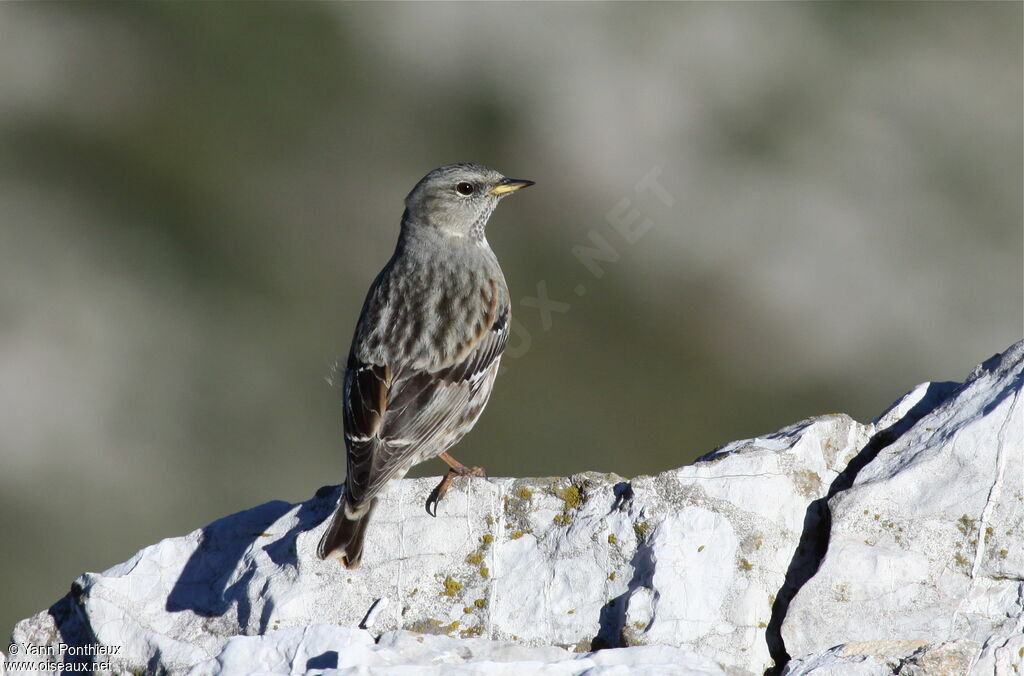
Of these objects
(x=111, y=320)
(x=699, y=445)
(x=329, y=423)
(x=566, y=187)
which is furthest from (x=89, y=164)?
(x=699, y=445)

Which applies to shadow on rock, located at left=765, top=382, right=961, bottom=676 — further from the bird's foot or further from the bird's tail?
the bird's tail

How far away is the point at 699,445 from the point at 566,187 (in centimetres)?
721

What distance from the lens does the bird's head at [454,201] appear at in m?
9.59

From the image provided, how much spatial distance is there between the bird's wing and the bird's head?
99 centimetres

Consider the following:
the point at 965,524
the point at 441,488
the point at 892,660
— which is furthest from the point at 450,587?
the point at 965,524

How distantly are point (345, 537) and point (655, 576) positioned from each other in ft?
5.94

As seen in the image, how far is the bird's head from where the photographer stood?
377 inches

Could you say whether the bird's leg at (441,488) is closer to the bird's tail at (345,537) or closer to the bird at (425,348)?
the bird at (425,348)

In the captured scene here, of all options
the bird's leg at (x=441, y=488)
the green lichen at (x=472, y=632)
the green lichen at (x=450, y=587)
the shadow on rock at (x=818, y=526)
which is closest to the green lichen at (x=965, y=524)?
the shadow on rock at (x=818, y=526)

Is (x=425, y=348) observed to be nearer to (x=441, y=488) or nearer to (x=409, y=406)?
(x=409, y=406)

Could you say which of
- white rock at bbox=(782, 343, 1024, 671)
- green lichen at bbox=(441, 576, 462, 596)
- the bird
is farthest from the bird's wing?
white rock at bbox=(782, 343, 1024, 671)

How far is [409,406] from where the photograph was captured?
316 inches

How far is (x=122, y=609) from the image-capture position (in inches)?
272

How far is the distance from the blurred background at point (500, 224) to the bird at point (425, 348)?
28.1 ft
